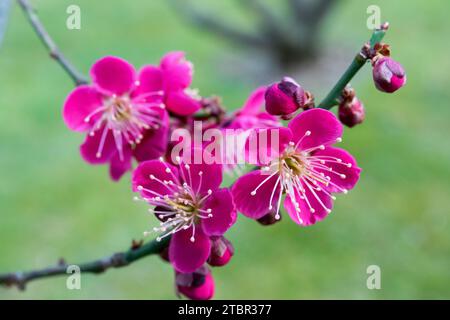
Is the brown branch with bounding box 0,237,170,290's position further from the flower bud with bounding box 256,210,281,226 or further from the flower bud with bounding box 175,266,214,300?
the flower bud with bounding box 256,210,281,226

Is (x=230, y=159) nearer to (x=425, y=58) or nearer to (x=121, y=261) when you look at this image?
(x=121, y=261)

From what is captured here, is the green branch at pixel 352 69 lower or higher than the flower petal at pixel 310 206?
higher

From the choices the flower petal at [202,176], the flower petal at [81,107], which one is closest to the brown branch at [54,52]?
the flower petal at [81,107]

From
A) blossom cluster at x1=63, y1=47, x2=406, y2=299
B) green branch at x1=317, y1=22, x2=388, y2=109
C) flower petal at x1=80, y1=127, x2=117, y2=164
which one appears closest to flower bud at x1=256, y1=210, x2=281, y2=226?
blossom cluster at x1=63, y1=47, x2=406, y2=299

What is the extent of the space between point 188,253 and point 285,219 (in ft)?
9.43

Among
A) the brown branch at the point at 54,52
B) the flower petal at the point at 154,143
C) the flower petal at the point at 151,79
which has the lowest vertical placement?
the flower petal at the point at 154,143

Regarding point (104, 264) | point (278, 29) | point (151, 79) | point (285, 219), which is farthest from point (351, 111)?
point (278, 29)

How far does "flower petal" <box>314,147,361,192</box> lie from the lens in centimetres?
112

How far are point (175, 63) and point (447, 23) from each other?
591 centimetres

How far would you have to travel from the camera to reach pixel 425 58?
230 inches

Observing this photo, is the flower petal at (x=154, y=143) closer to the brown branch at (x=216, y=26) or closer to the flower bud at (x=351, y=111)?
the flower bud at (x=351, y=111)

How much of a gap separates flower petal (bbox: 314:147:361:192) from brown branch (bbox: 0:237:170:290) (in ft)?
1.08

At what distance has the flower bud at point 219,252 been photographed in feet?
3.58

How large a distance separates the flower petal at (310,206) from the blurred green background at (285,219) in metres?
2.35
